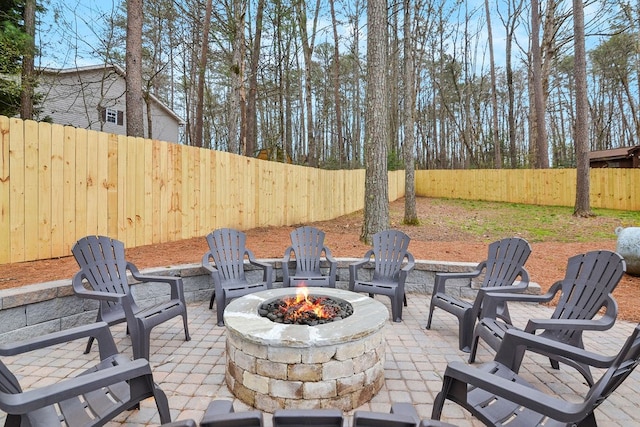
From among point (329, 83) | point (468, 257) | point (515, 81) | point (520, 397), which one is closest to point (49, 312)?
point (520, 397)

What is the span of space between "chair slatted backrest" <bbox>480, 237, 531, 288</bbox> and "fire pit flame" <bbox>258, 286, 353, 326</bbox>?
61.2 inches

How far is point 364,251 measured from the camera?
5.45 metres

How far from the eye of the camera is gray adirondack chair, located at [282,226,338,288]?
12.9 feet

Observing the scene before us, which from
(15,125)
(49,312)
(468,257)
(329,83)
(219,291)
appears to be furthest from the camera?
(329,83)

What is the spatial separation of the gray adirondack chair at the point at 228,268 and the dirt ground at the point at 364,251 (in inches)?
30.9

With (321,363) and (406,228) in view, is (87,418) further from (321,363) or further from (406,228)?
(406,228)

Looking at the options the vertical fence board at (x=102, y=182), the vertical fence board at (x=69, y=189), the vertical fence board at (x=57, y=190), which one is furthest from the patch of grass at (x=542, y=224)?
the vertical fence board at (x=57, y=190)

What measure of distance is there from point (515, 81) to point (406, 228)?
21.8 metres

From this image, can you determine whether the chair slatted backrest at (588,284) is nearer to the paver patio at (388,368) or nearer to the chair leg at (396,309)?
the paver patio at (388,368)

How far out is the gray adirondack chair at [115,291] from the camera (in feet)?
8.35

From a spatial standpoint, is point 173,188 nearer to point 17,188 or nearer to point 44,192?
point 44,192

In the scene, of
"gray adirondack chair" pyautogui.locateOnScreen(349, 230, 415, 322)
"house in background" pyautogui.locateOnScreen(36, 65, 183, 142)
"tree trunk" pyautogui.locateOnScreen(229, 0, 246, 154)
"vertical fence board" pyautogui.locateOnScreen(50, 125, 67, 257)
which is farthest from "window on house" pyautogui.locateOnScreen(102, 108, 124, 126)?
"gray adirondack chair" pyautogui.locateOnScreen(349, 230, 415, 322)

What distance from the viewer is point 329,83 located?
70.8 feet

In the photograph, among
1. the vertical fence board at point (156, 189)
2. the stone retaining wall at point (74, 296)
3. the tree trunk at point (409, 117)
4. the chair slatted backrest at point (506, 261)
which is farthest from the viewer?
the tree trunk at point (409, 117)
